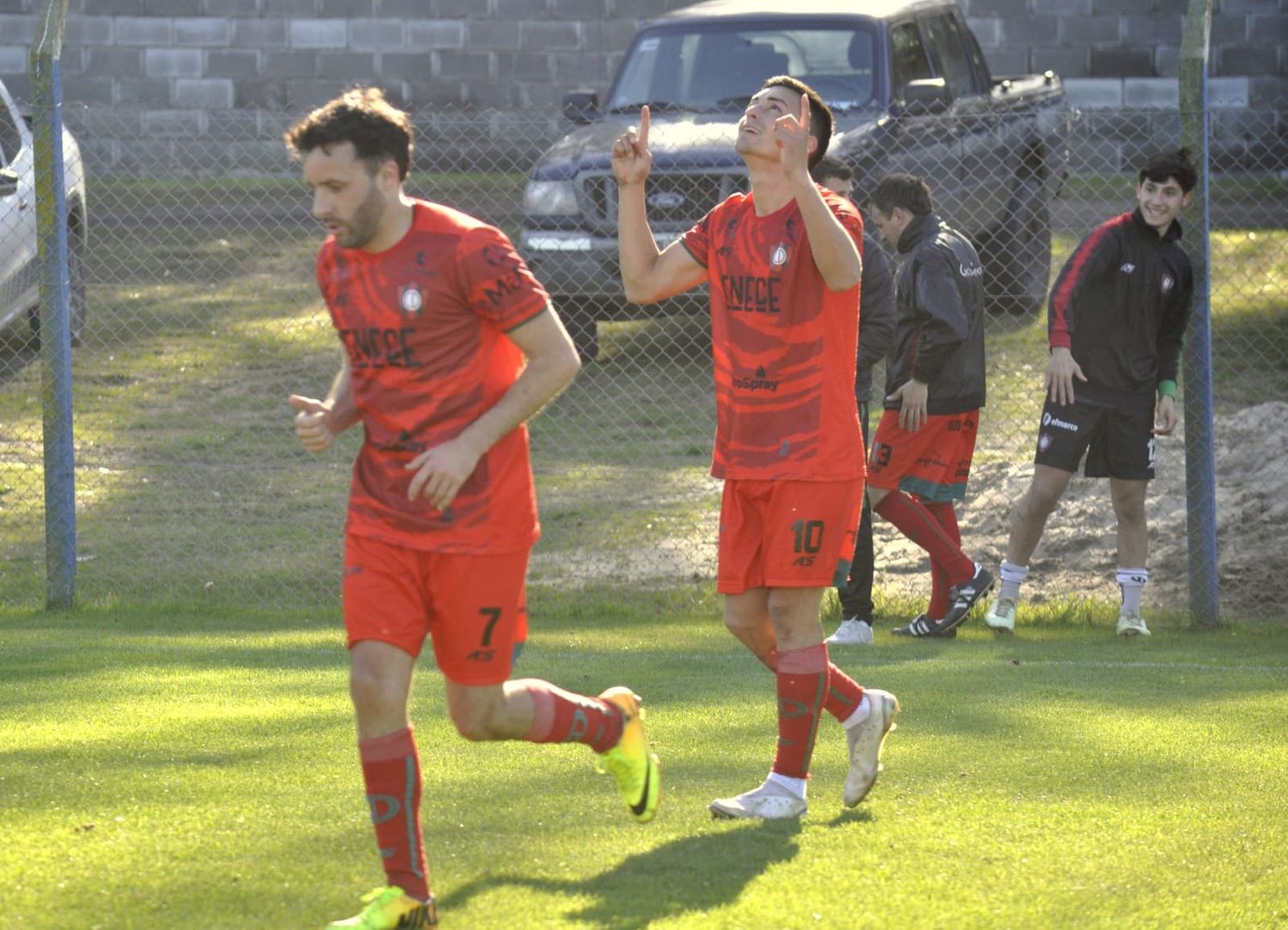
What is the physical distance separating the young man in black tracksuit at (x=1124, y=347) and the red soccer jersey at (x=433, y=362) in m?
4.03

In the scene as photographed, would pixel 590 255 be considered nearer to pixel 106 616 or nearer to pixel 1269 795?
pixel 106 616

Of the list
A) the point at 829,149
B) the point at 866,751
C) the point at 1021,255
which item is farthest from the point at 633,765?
the point at 1021,255

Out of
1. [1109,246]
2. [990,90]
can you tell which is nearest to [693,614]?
[1109,246]

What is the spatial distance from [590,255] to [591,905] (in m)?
7.35

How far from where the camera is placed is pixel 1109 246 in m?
7.45

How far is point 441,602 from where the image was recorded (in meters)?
3.87

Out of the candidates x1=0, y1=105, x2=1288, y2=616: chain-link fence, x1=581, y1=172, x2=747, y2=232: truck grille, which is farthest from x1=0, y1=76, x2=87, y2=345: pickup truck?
x1=581, y1=172, x2=747, y2=232: truck grille

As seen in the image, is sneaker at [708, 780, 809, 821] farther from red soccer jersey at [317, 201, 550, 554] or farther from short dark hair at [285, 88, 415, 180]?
short dark hair at [285, 88, 415, 180]

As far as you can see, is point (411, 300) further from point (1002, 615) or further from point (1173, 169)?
point (1002, 615)

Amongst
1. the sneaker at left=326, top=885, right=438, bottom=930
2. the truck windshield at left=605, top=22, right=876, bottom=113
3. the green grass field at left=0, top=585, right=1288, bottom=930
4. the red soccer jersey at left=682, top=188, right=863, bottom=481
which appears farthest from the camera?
the truck windshield at left=605, top=22, right=876, bottom=113

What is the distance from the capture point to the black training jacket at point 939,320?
7.24 metres

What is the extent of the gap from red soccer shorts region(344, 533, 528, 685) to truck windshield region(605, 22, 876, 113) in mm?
7666

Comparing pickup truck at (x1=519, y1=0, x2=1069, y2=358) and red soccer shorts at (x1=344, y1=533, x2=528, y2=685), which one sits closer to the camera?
red soccer shorts at (x1=344, y1=533, x2=528, y2=685)

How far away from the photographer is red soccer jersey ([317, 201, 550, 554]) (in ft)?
12.6
